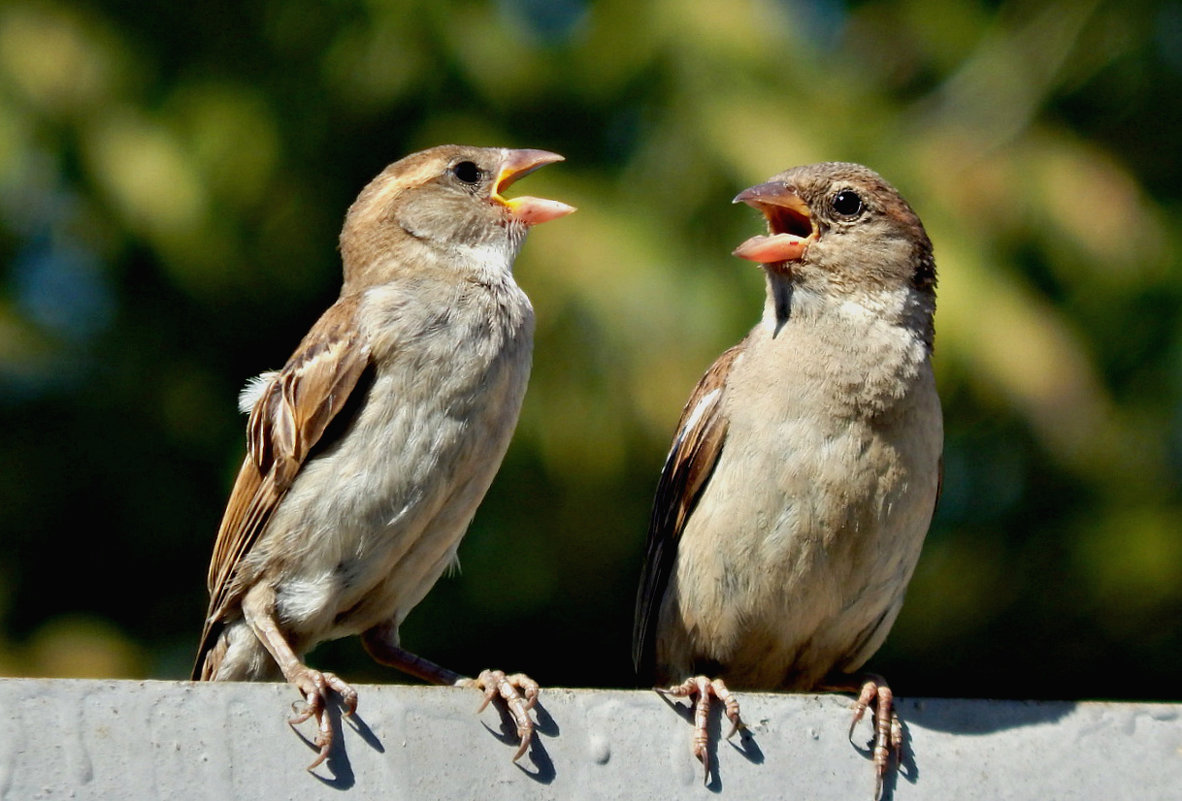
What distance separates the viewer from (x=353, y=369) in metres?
3.88

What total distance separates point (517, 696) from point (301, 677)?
0.46 metres

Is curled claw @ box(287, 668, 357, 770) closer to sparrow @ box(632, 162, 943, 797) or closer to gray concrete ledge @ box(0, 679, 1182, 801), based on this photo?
gray concrete ledge @ box(0, 679, 1182, 801)

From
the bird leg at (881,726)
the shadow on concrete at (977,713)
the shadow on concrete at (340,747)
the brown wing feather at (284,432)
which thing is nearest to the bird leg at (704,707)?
the bird leg at (881,726)

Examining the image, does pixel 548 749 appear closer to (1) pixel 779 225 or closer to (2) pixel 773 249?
(2) pixel 773 249

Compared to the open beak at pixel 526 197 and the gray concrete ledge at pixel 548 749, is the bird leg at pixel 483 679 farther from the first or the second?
the open beak at pixel 526 197

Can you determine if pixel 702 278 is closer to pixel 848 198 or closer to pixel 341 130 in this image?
pixel 848 198

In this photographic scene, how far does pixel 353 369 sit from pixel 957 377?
2.17 meters

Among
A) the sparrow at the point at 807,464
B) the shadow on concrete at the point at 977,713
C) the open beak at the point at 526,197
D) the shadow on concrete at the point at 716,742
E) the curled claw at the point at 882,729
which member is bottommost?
the shadow on concrete at the point at 716,742

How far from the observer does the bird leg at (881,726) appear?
10.0ft

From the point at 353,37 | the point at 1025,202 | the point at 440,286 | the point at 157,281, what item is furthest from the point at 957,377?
the point at 157,281

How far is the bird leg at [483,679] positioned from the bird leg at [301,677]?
254 mm

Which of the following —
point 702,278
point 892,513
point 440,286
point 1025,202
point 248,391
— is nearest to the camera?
point 892,513

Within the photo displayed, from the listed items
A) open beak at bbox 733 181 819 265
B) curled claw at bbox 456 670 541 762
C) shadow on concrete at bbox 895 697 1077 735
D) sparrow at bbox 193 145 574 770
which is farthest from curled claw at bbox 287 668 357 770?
open beak at bbox 733 181 819 265

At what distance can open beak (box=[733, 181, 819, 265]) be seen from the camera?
13.2 ft
